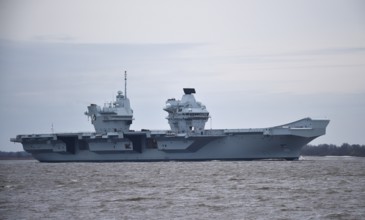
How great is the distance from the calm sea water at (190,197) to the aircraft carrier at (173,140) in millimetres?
20906

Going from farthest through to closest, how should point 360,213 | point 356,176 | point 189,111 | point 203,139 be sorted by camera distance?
1. point 189,111
2. point 203,139
3. point 356,176
4. point 360,213

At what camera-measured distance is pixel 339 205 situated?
32.7m

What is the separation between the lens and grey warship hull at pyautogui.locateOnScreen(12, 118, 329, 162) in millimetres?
74312

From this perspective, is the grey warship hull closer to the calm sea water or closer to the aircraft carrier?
the aircraft carrier

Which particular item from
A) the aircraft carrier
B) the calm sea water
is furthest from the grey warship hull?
the calm sea water

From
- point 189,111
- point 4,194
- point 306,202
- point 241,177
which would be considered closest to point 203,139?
point 189,111

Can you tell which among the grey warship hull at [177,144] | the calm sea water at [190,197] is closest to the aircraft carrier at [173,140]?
the grey warship hull at [177,144]

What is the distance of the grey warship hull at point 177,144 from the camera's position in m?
74.3

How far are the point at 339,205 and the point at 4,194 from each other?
17.5 m

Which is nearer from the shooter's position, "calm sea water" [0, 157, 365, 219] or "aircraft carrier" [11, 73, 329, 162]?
"calm sea water" [0, 157, 365, 219]

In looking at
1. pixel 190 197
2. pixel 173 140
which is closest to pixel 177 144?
pixel 173 140

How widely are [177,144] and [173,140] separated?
A: 1.83 feet

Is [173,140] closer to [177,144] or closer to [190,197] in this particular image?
[177,144]

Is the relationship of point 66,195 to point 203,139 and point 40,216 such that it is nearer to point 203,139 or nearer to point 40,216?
point 40,216
